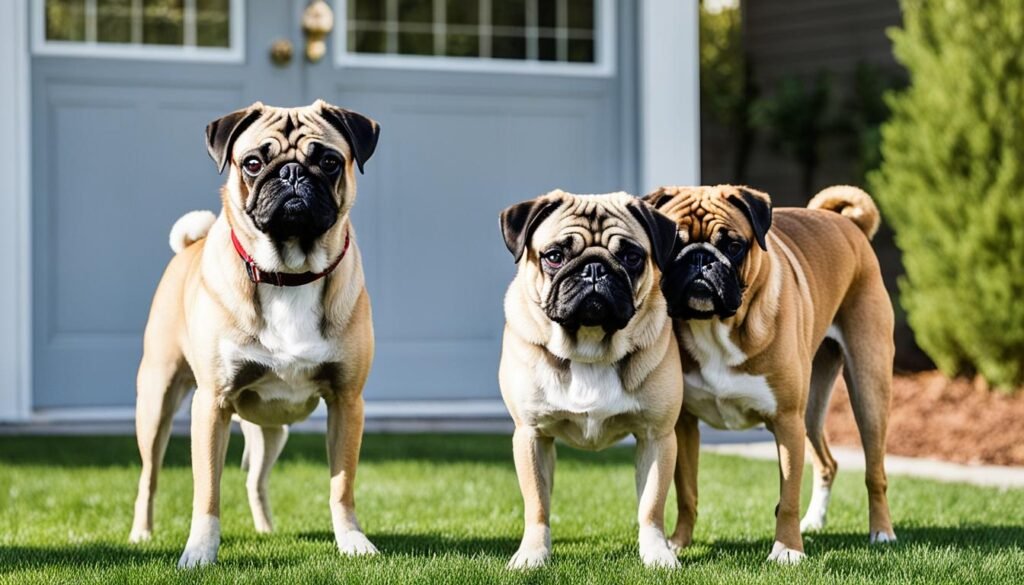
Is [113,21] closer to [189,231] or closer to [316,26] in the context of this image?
[316,26]

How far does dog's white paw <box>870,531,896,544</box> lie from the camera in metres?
4.95

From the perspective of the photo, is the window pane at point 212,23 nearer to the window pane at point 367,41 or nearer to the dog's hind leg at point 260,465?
the window pane at point 367,41

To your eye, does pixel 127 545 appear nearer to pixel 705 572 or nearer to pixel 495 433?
pixel 705 572

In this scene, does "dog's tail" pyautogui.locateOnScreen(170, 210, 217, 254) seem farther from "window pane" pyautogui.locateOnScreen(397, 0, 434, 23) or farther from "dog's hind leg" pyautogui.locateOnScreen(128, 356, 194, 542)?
"window pane" pyautogui.locateOnScreen(397, 0, 434, 23)

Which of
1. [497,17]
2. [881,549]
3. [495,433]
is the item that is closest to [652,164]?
[497,17]

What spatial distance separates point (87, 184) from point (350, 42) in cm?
182

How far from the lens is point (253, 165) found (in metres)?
4.37

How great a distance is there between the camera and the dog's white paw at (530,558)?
14.0 feet

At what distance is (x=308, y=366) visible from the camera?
4473mm

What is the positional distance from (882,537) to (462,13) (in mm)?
5134

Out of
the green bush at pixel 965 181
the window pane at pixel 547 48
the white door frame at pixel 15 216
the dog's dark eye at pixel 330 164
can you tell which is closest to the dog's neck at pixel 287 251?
the dog's dark eye at pixel 330 164

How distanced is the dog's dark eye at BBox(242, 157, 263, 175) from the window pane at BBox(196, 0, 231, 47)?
14.4 feet

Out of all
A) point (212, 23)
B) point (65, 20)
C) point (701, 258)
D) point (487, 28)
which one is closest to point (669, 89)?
point (487, 28)

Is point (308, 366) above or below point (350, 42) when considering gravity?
below
